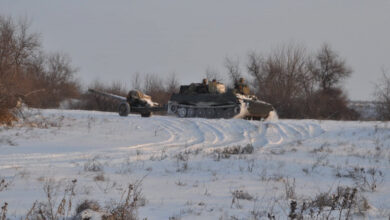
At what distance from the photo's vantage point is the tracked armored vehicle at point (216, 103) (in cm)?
1681

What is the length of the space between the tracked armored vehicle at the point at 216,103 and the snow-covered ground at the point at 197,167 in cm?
528

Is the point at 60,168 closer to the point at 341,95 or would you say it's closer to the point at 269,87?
the point at 269,87

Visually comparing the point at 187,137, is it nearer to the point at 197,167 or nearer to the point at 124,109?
the point at 197,167

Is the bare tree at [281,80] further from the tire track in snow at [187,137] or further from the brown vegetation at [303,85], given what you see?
the tire track in snow at [187,137]

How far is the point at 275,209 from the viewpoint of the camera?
3674mm

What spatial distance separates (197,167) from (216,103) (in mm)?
11583

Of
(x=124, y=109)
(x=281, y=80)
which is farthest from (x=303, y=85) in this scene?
(x=124, y=109)

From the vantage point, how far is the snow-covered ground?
3.81 m

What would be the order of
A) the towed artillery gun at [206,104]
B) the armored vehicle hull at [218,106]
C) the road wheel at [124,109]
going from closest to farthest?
1. the armored vehicle hull at [218,106]
2. the towed artillery gun at [206,104]
3. the road wheel at [124,109]

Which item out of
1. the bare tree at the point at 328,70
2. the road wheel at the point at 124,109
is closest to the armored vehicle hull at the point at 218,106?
the road wheel at the point at 124,109

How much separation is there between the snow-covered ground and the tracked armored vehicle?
5276mm

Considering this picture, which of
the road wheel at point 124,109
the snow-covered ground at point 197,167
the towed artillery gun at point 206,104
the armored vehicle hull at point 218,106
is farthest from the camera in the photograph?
the road wheel at point 124,109

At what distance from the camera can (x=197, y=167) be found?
582 cm

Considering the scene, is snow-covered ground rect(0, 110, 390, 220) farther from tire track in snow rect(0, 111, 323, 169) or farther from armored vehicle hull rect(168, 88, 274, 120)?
armored vehicle hull rect(168, 88, 274, 120)
